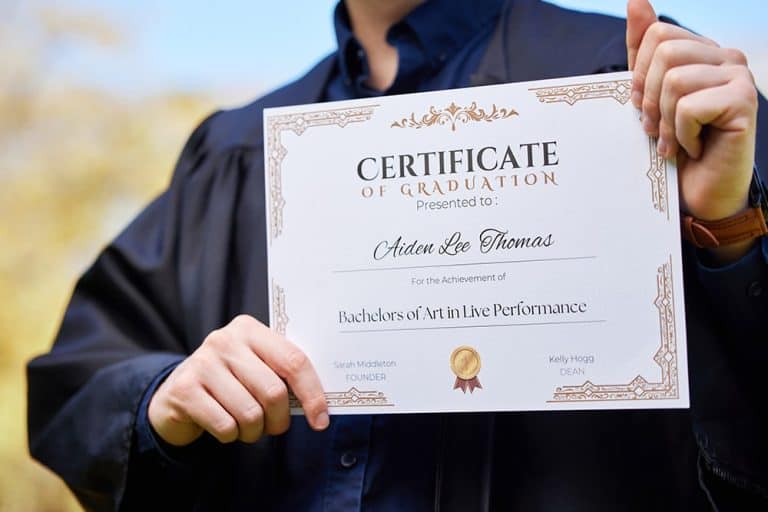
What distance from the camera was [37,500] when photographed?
1.56 meters

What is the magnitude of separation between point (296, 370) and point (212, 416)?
9 centimetres

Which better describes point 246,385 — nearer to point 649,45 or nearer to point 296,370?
point 296,370

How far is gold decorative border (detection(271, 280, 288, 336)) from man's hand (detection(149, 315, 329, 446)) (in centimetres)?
1

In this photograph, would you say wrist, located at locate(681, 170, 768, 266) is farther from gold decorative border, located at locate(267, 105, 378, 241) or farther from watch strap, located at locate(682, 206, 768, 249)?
gold decorative border, located at locate(267, 105, 378, 241)

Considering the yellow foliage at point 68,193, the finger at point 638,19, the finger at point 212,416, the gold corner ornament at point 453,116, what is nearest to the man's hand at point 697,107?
the finger at point 638,19

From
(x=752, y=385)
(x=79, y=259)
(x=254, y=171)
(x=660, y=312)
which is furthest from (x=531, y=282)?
(x=79, y=259)

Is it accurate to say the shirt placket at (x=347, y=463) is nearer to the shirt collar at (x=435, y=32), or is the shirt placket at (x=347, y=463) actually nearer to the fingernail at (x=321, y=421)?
the fingernail at (x=321, y=421)

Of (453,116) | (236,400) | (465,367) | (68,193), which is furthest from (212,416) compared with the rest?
(68,193)

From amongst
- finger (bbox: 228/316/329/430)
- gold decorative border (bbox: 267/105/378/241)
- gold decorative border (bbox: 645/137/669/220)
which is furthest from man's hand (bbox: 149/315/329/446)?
gold decorative border (bbox: 645/137/669/220)

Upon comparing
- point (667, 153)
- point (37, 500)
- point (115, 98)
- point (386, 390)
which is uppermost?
point (115, 98)

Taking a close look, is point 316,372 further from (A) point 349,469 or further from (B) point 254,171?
(B) point 254,171

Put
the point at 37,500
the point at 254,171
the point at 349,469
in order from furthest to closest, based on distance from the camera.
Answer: the point at 37,500 → the point at 254,171 → the point at 349,469

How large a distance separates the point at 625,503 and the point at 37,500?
1.00 m

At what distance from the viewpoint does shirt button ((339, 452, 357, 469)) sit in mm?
972
